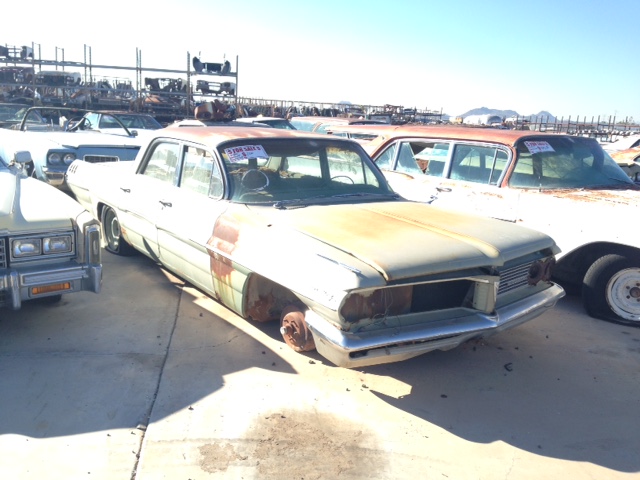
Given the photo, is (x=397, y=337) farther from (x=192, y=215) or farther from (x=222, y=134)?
(x=222, y=134)

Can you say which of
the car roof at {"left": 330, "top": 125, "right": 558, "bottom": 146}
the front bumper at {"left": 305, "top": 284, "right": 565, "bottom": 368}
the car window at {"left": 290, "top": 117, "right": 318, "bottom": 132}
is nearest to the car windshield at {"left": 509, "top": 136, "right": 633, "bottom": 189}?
the car roof at {"left": 330, "top": 125, "right": 558, "bottom": 146}

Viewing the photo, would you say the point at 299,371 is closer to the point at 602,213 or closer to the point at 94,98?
the point at 602,213

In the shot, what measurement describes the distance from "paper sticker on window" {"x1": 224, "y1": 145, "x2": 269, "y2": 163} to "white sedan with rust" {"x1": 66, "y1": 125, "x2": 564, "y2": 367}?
13 millimetres

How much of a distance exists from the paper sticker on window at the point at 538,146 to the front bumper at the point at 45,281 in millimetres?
4319

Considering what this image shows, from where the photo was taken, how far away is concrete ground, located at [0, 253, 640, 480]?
285cm

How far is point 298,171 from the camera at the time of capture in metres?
4.55

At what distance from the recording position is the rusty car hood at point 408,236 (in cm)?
319

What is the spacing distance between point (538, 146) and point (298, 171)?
2805 mm

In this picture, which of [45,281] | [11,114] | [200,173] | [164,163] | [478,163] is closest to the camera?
[45,281]

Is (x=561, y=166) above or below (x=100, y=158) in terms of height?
above

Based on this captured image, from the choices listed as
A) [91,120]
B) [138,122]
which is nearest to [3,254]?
[91,120]

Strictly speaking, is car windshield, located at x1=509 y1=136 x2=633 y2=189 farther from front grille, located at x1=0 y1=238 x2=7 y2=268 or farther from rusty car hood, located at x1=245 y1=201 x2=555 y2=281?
front grille, located at x1=0 y1=238 x2=7 y2=268

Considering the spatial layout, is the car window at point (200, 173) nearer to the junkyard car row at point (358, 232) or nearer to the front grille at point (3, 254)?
the junkyard car row at point (358, 232)

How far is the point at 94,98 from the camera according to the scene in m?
22.2
